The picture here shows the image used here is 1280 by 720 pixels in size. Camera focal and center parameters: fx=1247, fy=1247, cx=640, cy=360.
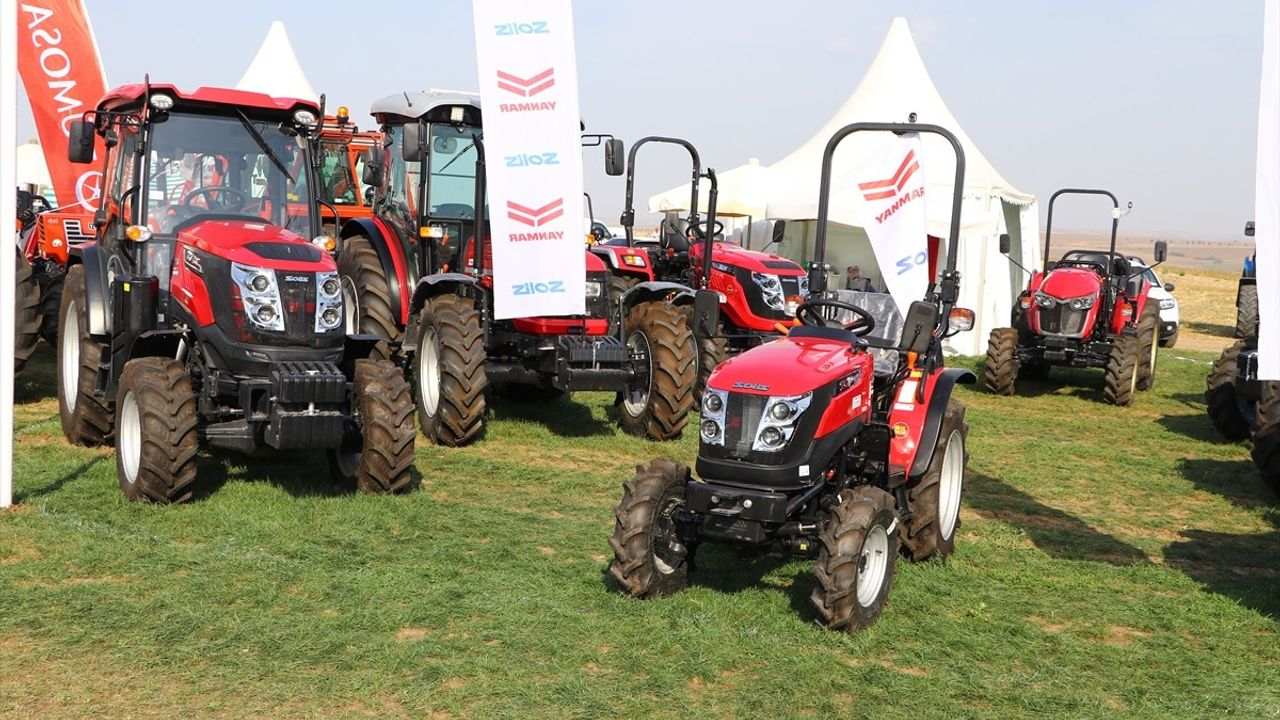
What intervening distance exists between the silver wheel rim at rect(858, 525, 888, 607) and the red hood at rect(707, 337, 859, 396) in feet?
2.24

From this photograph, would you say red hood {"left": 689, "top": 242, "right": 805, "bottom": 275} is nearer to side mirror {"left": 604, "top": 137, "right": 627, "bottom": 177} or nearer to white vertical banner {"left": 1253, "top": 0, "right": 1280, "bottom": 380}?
side mirror {"left": 604, "top": 137, "right": 627, "bottom": 177}

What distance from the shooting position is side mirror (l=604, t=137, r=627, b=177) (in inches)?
375

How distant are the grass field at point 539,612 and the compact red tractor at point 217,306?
40 centimetres

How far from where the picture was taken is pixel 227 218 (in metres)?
7.51

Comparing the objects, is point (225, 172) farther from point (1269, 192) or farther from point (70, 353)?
point (1269, 192)

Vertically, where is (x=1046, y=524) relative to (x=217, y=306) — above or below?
below

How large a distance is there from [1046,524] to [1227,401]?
429cm

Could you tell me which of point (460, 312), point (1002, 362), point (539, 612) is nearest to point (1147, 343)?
point (1002, 362)

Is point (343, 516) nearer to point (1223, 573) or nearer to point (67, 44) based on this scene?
point (1223, 573)

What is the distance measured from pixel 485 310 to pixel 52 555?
3995 mm

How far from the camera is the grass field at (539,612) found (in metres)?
4.51

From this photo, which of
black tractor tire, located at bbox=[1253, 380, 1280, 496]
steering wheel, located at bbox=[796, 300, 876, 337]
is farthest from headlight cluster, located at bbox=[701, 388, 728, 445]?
black tractor tire, located at bbox=[1253, 380, 1280, 496]

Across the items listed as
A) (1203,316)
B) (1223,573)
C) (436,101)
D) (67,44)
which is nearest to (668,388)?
(436,101)

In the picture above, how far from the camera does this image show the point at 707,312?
19.0 ft
